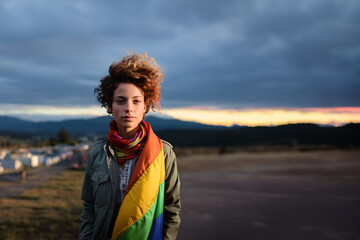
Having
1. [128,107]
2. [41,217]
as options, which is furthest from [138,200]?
[41,217]

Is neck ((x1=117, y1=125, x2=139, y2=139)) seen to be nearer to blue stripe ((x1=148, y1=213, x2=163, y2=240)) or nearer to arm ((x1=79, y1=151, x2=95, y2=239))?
arm ((x1=79, y1=151, x2=95, y2=239))

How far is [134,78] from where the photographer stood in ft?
7.56

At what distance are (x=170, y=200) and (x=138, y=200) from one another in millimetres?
345

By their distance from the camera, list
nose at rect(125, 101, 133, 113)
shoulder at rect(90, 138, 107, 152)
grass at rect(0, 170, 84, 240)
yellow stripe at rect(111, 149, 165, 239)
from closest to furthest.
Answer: yellow stripe at rect(111, 149, 165, 239)
nose at rect(125, 101, 133, 113)
shoulder at rect(90, 138, 107, 152)
grass at rect(0, 170, 84, 240)

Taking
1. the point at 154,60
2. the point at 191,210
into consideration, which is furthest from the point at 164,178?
the point at 191,210

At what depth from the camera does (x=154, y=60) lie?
2.46 metres

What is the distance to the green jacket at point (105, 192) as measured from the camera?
2197 millimetres

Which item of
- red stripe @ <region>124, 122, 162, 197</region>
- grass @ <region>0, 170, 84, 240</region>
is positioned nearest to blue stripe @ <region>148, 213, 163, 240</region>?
red stripe @ <region>124, 122, 162, 197</region>

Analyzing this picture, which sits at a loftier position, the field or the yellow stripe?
the yellow stripe

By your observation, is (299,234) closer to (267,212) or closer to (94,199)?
(267,212)

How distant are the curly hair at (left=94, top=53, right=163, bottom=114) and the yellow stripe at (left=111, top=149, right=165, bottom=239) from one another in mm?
603

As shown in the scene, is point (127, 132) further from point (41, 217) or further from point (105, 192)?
point (41, 217)

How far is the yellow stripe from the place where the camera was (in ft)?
6.96

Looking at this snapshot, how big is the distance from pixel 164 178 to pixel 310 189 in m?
17.5
